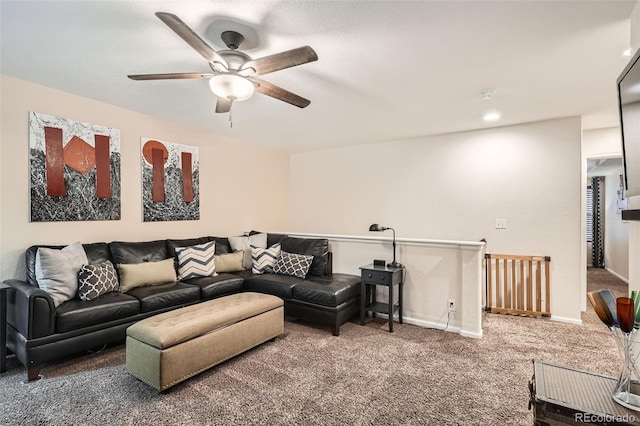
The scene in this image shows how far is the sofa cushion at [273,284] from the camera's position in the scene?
363cm

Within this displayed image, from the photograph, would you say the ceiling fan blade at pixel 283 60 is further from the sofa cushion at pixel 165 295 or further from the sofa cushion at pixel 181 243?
the sofa cushion at pixel 181 243

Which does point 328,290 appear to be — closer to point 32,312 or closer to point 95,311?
point 95,311

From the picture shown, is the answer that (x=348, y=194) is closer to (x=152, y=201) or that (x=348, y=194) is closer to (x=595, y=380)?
(x=152, y=201)

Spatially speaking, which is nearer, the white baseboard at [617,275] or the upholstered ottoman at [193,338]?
the upholstered ottoman at [193,338]

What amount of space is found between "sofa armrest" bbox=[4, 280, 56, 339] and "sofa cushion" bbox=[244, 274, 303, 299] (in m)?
1.93

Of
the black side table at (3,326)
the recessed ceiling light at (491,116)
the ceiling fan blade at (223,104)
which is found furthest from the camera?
the recessed ceiling light at (491,116)

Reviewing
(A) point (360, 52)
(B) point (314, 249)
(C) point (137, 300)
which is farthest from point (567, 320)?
(C) point (137, 300)

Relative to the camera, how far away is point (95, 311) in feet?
8.58

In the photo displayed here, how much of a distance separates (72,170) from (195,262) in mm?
1584

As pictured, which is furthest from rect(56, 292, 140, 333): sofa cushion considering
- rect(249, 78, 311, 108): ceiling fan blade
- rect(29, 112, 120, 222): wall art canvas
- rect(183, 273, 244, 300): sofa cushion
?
rect(249, 78, 311, 108): ceiling fan blade

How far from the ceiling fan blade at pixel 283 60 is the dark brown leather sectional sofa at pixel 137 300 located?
7.51ft

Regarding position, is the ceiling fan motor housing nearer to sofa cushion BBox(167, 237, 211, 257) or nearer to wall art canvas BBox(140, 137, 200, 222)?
wall art canvas BBox(140, 137, 200, 222)

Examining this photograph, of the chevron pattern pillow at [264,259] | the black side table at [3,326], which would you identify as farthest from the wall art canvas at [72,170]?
the chevron pattern pillow at [264,259]

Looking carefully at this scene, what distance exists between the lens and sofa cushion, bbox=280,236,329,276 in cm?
408
